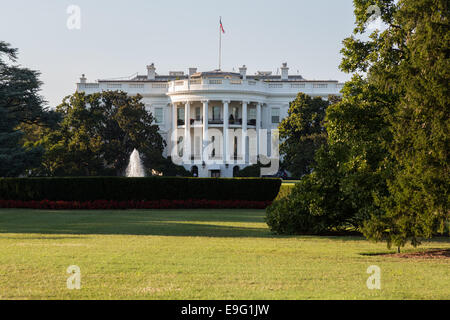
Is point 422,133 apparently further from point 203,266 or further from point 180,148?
point 180,148

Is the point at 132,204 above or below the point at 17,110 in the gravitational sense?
below

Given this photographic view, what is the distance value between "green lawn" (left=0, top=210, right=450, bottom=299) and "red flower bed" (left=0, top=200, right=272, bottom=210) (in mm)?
11950

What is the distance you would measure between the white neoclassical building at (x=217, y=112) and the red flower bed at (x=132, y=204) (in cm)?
3341

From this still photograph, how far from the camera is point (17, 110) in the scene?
3909 cm

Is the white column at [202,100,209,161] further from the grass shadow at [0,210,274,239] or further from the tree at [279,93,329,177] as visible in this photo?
the grass shadow at [0,210,274,239]

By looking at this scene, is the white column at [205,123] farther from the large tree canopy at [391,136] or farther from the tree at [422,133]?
the tree at [422,133]

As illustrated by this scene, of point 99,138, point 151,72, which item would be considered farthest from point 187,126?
point 99,138

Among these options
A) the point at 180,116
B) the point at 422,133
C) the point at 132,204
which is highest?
the point at 180,116

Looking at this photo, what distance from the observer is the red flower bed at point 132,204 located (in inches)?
1216

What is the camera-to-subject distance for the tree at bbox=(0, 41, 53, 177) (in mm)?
35938

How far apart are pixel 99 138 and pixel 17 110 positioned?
15.4 meters

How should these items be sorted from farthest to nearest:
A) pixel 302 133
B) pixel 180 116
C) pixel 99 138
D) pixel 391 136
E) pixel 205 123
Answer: pixel 180 116
pixel 205 123
pixel 302 133
pixel 99 138
pixel 391 136

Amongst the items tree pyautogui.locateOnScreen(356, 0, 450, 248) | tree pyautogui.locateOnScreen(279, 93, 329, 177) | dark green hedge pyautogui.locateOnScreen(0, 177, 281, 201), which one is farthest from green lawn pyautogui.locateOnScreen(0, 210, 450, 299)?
tree pyautogui.locateOnScreen(279, 93, 329, 177)
